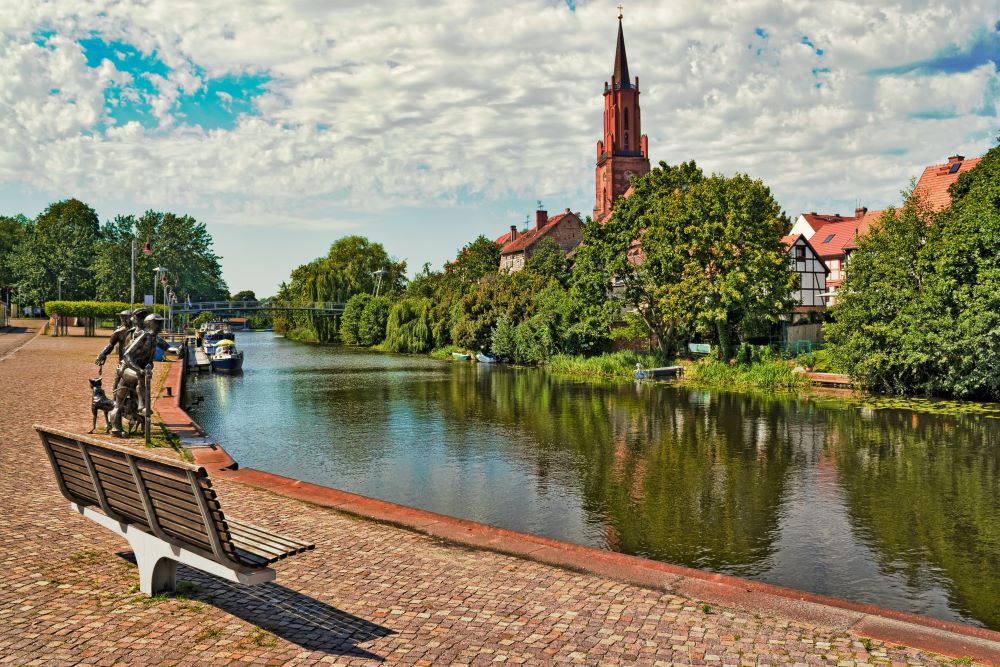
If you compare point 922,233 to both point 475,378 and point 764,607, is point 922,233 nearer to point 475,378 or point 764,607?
point 475,378

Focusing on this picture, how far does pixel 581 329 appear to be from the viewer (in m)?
48.5

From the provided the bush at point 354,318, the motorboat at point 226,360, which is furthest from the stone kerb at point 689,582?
the bush at point 354,318

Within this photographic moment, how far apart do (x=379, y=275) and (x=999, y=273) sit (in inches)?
3306

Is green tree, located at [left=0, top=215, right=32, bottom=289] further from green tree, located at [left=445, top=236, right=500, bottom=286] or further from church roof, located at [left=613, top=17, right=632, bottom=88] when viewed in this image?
church roof, located at [left=613, top=17, right=632, bottom=88]

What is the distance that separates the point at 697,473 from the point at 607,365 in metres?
27.5

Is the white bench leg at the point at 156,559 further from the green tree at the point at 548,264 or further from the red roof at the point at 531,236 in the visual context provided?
the red roof at the point at 531,236

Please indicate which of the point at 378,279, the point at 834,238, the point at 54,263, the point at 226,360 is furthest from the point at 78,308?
the point at 834,238

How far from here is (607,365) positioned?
45.1 metres

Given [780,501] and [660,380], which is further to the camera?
[660,380]

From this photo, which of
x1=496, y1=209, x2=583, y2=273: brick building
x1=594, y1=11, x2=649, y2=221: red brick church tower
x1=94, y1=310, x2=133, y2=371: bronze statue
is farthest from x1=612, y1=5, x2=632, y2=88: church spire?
x1=94, y1=310, x2=133, y2=371: bronze statue

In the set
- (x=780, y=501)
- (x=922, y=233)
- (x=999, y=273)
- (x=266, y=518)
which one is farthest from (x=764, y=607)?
(x=922, y=233)

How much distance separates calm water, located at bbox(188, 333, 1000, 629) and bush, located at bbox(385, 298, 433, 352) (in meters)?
36.7

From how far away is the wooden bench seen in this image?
594cm

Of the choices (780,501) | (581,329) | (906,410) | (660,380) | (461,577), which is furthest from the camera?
(581,329)
